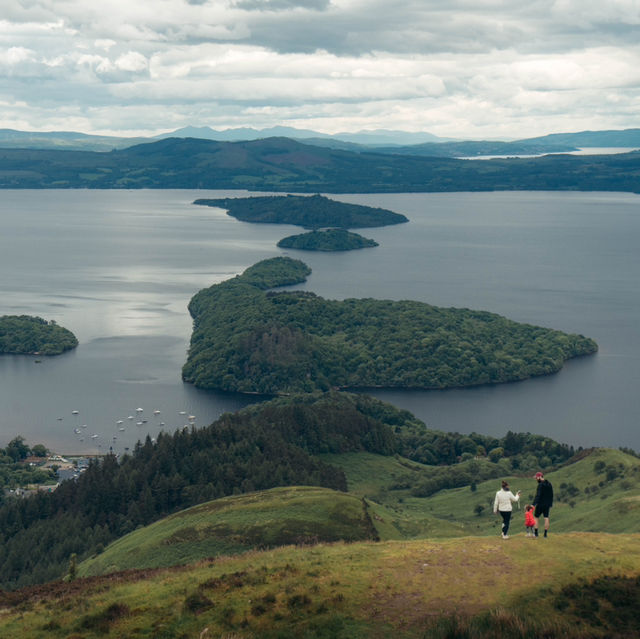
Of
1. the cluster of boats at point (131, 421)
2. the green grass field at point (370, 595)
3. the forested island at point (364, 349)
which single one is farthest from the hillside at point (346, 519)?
the forested island at point (364, 349)

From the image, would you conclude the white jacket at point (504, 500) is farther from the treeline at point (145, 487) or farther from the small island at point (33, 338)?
the small island at point (33, 338)

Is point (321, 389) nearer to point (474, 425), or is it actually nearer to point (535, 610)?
point (474, 425)

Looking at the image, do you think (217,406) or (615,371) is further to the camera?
(615,371)

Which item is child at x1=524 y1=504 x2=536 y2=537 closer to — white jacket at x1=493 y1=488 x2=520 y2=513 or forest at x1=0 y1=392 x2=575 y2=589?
white jacket at x1=493 y1=488 x2=520 y2=513

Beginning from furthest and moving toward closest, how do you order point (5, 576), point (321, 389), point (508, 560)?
point (321, 389) → point (5, 576) → point (508, 560)

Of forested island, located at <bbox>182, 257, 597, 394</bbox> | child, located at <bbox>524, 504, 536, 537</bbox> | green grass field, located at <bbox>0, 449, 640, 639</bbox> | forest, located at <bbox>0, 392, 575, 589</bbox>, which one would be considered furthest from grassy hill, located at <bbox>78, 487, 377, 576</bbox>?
forested island, located at <bbox>182, 257, 597, 394</bbox>

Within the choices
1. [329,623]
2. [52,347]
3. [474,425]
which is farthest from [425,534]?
[52,347]

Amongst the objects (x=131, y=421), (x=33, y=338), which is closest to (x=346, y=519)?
(x=131, y=421)
